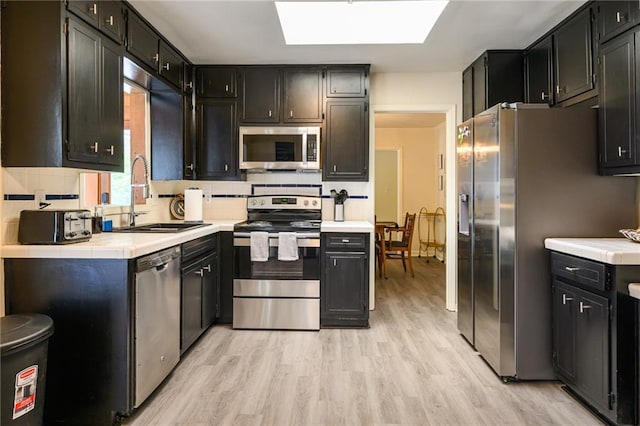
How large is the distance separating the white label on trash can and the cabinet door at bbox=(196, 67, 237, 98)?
2.95 metres

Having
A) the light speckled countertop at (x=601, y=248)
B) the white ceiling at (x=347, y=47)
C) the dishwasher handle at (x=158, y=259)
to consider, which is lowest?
the dishwasher handle at (x=158, y=259)

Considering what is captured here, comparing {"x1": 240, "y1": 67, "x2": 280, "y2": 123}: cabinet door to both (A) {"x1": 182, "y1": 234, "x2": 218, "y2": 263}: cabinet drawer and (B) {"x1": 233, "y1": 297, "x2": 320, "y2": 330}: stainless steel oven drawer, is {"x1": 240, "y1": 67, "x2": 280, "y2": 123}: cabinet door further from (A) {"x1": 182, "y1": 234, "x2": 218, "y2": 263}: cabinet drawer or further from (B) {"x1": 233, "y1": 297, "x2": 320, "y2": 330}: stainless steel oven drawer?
(B) {"x1": 233, "y1": 297, "x2": 320, "y2": 330}: stainless steel oven drawer

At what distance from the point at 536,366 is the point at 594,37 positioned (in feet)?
7.33

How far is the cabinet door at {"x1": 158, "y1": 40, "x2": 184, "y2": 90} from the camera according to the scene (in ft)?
10.5

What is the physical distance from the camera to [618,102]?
2.38 meters

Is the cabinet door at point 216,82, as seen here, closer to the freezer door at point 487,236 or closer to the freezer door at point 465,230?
the freezer door at point 465,230

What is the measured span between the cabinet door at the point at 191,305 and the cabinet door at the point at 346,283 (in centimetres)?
111

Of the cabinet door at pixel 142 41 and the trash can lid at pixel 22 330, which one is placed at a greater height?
the cabinet door at pixel 142 41

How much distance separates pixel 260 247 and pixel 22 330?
6.50 ft

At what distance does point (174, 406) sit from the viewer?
2246mm

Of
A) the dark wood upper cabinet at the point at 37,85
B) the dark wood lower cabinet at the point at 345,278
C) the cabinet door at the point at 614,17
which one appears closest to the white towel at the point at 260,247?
the dark wood lower cabinet at the point at 345,278

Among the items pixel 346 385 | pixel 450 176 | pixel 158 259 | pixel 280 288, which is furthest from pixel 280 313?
pixel 450 176

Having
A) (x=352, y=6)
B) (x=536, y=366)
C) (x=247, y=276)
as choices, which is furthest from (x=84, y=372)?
(x=352, y=6)

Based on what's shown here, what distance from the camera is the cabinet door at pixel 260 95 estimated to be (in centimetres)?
392
